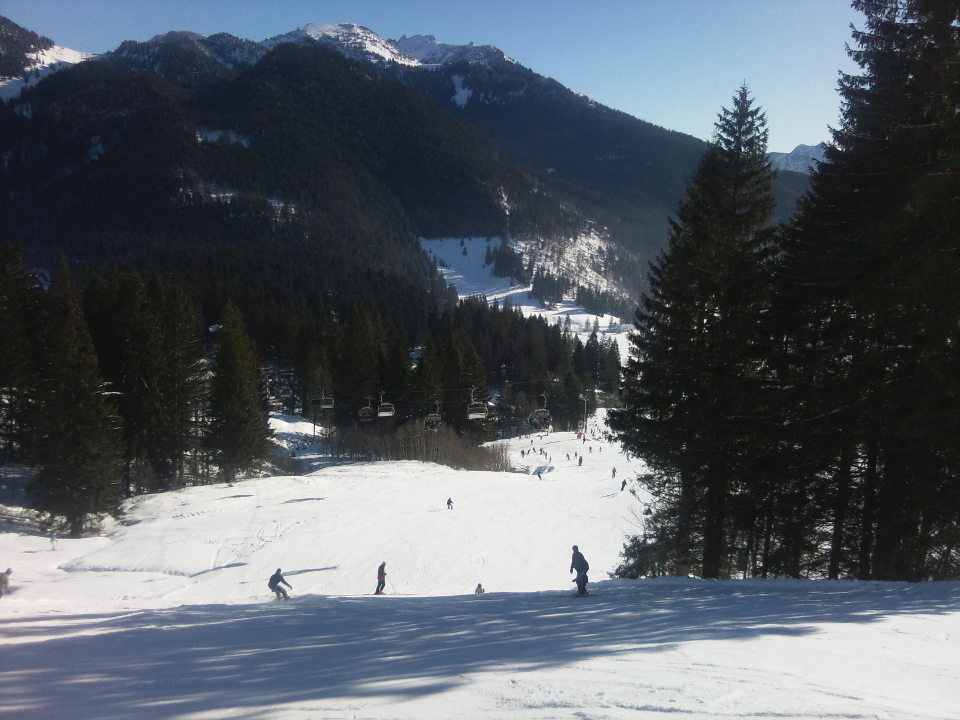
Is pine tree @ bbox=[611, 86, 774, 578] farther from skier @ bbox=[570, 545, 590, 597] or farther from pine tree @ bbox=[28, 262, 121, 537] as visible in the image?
pine tree @ bbox=[28, 262, 121, 537]

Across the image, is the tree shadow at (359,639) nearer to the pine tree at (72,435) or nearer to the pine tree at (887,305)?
the pine tree at (887,305)

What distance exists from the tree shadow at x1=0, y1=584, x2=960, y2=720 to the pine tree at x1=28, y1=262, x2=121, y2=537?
16.7 meters

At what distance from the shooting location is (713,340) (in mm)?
13477

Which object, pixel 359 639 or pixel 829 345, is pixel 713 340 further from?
pixel 359 639

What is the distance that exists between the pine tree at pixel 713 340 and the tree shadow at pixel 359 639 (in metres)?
3.02

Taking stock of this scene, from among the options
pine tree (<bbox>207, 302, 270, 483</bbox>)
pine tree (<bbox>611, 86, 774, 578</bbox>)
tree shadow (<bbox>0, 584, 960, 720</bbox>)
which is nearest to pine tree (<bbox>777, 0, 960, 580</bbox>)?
pine tree (<bbox>611, 86, 774, 578</bbox>)

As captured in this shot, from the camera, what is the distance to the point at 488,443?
61.2 meters

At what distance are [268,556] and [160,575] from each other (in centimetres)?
412

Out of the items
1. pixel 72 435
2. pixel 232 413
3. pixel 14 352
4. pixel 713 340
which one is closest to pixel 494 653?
pixel 713 340

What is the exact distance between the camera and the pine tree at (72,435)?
79.7 ft

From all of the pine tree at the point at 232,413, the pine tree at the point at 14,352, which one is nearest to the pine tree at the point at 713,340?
the pine tree at the point at 14,352

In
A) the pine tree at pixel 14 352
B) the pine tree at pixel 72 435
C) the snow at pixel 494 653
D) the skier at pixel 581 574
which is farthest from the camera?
the pine tree at pixel 14 352

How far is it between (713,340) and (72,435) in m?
25.6

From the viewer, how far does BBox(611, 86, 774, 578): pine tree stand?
523 inches
